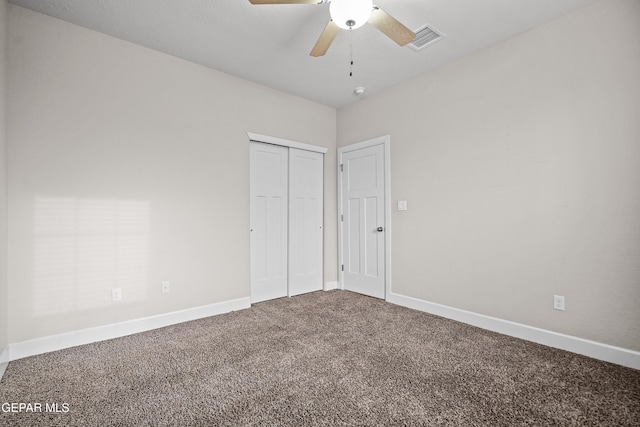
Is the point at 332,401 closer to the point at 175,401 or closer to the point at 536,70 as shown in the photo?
the point at 175,401

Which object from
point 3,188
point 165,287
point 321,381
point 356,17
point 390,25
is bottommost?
point 321,381

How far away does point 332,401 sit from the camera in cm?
171

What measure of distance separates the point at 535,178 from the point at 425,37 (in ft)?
5.17

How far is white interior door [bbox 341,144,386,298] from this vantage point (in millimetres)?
3869

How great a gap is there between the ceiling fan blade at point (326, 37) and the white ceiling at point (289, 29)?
32 cm

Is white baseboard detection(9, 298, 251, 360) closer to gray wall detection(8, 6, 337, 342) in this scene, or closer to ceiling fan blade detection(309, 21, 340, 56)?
gray wall detection(8, 6, 337, 342)

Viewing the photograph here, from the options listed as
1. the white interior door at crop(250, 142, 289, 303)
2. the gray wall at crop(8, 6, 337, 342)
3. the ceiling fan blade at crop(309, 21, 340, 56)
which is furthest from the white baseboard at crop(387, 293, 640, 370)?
the ceiling fan blade at crop(309, 21, 340, 56)

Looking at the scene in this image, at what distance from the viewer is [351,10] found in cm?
174

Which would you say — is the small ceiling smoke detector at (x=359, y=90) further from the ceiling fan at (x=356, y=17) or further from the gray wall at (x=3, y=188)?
the gray wall at (x=3, y=188)

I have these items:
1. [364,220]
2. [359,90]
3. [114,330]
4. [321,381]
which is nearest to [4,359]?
[114,330]

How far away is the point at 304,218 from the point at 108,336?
2469 mm

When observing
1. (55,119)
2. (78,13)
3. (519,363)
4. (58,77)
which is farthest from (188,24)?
(519,363)

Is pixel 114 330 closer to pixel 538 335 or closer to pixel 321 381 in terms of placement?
pixel 321 381

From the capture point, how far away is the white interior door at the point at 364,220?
12.7ft
